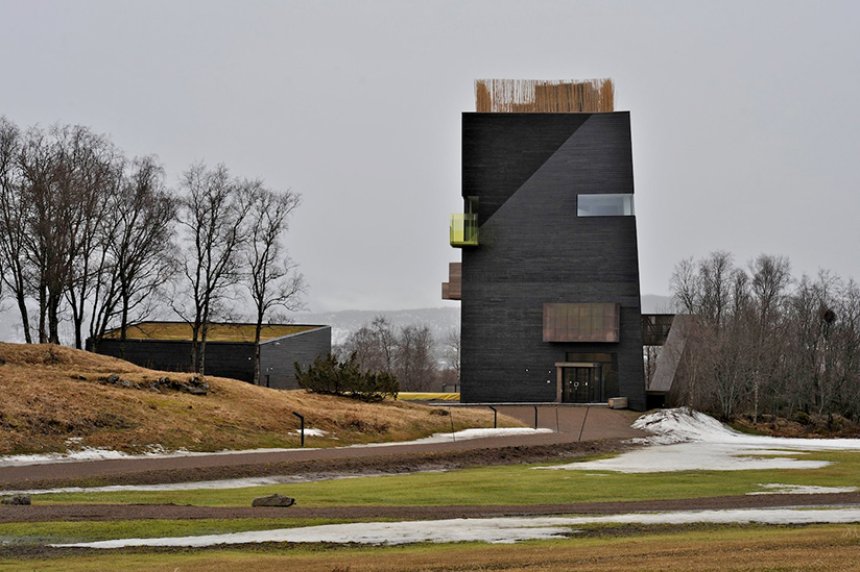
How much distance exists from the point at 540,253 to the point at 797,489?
4264 cm

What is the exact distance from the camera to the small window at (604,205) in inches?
2670

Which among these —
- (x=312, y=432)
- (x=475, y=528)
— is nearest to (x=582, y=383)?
(x=312, y=432)

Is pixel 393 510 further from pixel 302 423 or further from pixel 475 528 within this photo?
pixel 302 423

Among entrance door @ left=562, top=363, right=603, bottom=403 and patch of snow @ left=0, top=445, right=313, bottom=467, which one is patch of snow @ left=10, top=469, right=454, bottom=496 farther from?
entrance door @ left=562, top=363, right=603, bottom=403

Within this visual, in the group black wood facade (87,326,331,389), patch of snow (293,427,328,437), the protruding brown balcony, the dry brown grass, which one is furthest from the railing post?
the protruding brown balcony

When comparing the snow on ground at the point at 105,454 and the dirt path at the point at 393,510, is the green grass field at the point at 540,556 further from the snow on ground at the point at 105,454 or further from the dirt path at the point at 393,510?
the snow on ground at the point at 105,454

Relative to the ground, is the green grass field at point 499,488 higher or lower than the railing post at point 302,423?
lower

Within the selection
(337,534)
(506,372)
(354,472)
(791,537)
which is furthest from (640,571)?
(506,372)

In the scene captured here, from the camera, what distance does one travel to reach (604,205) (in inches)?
2680

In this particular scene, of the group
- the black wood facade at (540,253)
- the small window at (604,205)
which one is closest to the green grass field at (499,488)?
the black wood facade at (540,253)

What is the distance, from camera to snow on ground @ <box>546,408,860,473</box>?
33.6 metres

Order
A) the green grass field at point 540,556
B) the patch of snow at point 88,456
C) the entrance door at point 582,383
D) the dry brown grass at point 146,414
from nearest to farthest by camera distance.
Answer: the green grass field at point 540,556, the patch of snow at point 88,456, the dry brown grass at point 146,414, the entrance door at point 582,383

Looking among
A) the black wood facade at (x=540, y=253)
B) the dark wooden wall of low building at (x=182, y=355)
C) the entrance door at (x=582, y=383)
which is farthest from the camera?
the dark wooden wall of low building at (x=182, y=355)

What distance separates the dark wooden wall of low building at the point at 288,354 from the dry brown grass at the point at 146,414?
22374 mm
